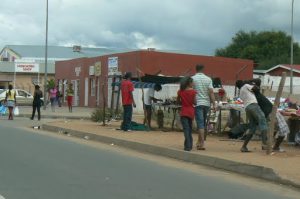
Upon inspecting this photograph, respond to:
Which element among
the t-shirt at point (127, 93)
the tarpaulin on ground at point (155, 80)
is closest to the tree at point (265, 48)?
the tarpaulin on ground at point (155, 80)

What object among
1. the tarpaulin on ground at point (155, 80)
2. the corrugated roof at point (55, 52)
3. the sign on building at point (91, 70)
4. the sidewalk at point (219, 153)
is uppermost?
the corrugated roof at point (55, 52)

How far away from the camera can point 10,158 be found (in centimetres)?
1260

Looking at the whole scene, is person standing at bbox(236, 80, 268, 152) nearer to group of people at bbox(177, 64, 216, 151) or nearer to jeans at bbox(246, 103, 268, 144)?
jeans at bbox(246, 103, 268, 144)

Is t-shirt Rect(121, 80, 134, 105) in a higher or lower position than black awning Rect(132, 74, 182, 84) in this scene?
lower

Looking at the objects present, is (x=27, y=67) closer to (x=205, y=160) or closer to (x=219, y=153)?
(x=219, y=153)

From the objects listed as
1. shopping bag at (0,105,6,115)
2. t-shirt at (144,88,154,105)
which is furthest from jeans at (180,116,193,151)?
shopping bag at (0,105,6,115)

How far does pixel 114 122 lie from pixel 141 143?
28.0 feet

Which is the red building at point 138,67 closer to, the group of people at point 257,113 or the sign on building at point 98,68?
the sign on building at point 98,68

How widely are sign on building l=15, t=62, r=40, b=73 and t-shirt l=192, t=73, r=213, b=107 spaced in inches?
2047

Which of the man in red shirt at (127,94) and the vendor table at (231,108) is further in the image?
the man in red shirt at (127,94)

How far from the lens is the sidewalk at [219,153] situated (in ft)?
35.5

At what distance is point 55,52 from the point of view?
307 feet

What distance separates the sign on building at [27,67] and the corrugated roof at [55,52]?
76.9ft

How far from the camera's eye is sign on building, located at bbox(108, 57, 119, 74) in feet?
138
